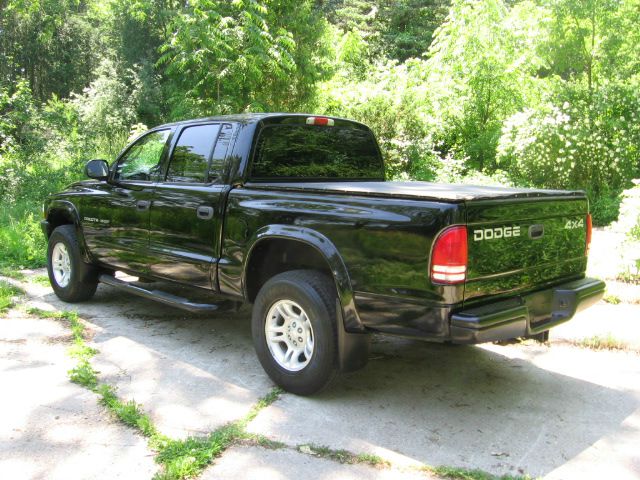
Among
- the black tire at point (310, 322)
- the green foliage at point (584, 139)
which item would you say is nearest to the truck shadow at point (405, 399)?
the black tire at point (310, 322)

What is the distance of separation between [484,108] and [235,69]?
6.24m

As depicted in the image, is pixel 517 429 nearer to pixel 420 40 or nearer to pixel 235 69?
pixel 235 69

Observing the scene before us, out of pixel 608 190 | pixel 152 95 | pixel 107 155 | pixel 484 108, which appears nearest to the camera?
pixel 608 190

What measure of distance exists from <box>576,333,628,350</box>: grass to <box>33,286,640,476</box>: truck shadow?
19 centimetres

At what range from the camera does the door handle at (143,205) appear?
5.10 m

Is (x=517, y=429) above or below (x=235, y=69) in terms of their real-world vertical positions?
below

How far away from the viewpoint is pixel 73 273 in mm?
6070

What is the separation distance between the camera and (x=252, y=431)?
3.40m

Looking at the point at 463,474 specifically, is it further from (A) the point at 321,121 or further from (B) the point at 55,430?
(A) the point at 321,121

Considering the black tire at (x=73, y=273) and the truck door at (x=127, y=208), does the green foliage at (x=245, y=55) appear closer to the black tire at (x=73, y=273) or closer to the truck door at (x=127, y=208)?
the black tire at (x=73, y=273)

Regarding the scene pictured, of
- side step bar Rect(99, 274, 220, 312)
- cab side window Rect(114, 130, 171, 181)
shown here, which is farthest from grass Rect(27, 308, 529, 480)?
cab side window Rect(114, 130, 171, 181)

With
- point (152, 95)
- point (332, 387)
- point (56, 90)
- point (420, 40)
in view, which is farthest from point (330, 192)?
point (56, 90)

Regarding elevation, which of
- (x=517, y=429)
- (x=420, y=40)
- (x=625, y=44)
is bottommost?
(x=517, y=429)

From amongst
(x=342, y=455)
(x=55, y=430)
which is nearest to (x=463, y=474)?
(x=342, y=455)
